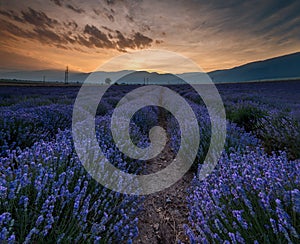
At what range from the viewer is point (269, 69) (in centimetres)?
15475

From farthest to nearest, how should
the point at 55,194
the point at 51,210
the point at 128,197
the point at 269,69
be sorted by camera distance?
1. the point at 269,69
2. the point at 128,197
3. the point at 55,194
4. the point at 51,210

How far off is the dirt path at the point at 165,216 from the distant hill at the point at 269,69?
161158mm

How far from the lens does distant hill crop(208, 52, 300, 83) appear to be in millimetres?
138938

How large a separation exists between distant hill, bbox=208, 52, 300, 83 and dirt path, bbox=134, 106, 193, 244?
161m

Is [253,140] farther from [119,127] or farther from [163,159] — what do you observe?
[119,127]

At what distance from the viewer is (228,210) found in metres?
1.29

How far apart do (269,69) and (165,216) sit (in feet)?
636

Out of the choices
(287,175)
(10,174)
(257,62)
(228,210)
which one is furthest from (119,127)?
(257,62)

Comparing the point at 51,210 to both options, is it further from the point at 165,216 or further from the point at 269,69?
the point at 269,69

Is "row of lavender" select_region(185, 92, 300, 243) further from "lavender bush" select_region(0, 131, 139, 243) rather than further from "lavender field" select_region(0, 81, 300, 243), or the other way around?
"lavender bush" select_region(0, 131, 139, 243)

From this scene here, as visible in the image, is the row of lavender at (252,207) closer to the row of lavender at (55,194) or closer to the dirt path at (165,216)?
the dirt path at (165,216)

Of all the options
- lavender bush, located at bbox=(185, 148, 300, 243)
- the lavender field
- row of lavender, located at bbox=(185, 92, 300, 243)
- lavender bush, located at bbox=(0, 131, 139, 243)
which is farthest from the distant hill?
lavender bush, located at bbox=(0, 131, 139, 243)

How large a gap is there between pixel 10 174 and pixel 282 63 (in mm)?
193175

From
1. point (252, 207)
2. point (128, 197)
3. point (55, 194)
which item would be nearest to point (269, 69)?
point (252, 207)
